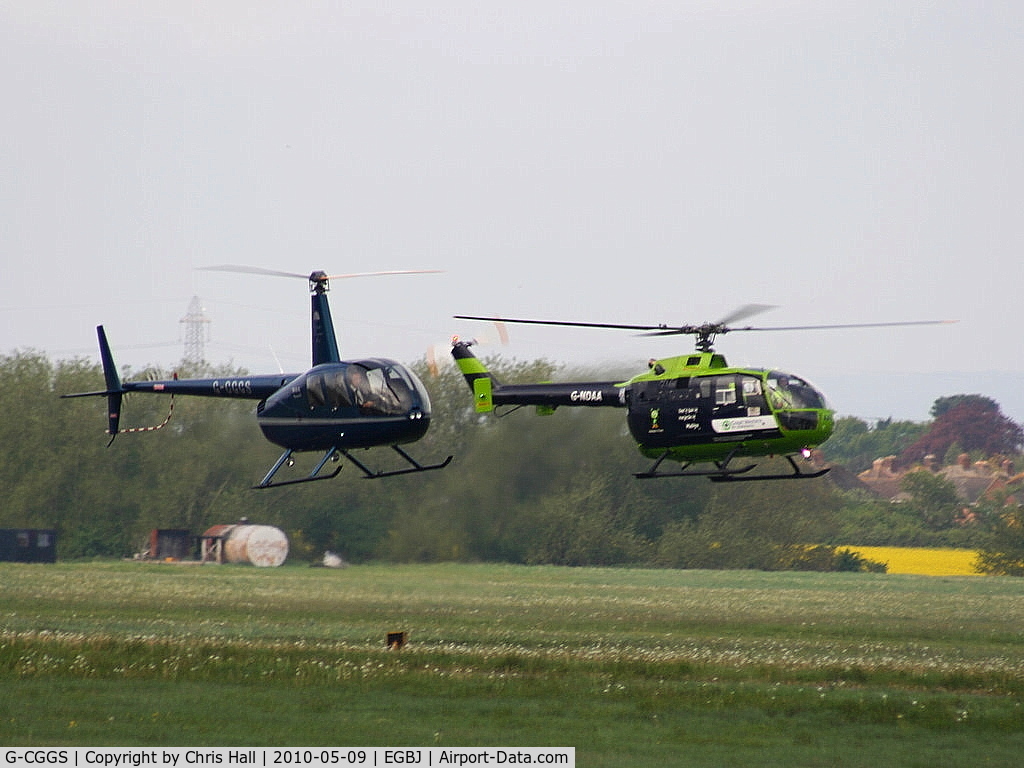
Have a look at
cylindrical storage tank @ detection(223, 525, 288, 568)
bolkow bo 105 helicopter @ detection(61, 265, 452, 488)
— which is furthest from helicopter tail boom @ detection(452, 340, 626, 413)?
cylindrical storage tank @ detection(223, 525, 288, 568)

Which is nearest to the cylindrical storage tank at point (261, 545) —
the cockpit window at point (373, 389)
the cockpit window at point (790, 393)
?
the cockpit window at point (373, 389)

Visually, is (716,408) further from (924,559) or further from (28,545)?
(924,559)

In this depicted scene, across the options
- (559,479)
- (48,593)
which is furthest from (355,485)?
(48,593)

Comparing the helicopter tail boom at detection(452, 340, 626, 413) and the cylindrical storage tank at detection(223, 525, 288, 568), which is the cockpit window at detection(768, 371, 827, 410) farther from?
the cylindrical storage tank at detection(223, 525, 288, 568)

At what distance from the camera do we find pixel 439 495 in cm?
6044

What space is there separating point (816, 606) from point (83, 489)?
41.3m

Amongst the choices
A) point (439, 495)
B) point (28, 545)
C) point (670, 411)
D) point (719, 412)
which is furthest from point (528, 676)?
point (28, 545)

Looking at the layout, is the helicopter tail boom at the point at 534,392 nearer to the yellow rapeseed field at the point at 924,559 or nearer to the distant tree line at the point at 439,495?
the distant tree line at the point at 439,495

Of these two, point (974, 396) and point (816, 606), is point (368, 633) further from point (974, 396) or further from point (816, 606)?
point (974, 396)

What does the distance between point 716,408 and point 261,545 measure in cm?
4009

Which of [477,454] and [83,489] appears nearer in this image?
[477,454]

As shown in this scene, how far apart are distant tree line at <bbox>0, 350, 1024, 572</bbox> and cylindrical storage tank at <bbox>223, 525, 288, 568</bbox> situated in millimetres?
742

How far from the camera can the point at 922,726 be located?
22.8 meters

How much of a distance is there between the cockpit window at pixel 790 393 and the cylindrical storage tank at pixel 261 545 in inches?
1594
